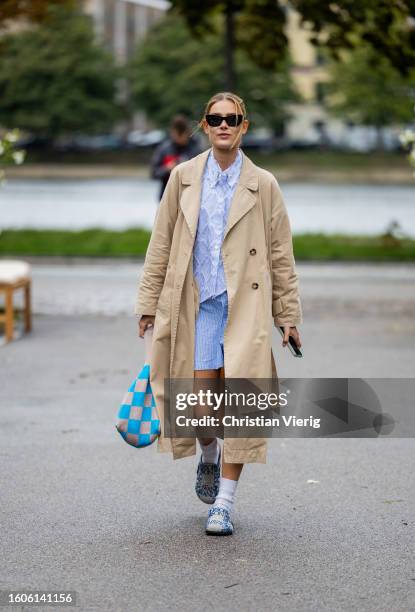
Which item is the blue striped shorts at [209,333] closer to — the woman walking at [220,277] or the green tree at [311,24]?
the woman walking at [220,277]

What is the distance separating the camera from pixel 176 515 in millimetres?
5672

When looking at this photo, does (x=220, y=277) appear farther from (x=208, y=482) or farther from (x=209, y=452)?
(x=208, y=482)

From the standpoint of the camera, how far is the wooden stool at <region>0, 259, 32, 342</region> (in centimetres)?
1141

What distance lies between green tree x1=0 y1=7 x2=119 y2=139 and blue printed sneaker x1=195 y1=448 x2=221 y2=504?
66.1m

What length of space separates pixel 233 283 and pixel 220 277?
0.09 metres

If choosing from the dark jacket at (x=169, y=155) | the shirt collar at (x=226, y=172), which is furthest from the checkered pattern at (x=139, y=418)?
the dark jacket at (x=169, y=155)

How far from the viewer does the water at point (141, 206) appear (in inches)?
1061

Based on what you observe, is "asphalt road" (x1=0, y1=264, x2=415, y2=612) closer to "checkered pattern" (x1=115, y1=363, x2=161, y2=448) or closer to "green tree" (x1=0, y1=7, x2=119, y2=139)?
"checkered pattern" (x1=115, y1=363, x2=161, y2=448)

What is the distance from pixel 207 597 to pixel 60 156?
6527 centimetres

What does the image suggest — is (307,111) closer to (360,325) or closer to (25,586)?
(360,325)

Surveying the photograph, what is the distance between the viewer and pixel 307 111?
324 feet

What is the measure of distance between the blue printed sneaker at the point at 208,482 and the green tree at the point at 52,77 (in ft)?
217

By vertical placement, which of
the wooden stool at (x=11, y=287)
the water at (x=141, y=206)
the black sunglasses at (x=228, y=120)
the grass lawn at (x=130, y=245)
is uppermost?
the black sunglasses at (x=228, y=120)

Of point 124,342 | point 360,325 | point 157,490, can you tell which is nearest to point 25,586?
point 157,490
